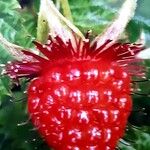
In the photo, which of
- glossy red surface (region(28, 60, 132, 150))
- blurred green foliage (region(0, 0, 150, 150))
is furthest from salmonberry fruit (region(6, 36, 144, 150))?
blurred green foliage (region(0, 0, 150, 150))

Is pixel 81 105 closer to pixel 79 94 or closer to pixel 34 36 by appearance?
pixel 79 94

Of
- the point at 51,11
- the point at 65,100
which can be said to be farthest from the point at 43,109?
the point at 51,11

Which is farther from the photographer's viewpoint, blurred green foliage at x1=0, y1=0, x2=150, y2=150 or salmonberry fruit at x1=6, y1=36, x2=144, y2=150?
blurred green foliage at x1=0, y1=0, x2=150, y2=150

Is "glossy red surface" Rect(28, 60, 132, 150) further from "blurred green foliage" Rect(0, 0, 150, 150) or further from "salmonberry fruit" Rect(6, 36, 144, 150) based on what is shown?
"blurred green foliage" Rect(0, 0, 150, 150)

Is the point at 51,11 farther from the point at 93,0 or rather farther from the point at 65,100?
the point at 93,0

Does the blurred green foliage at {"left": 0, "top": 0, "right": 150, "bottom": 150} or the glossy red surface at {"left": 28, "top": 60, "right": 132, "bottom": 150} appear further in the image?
the blurred green foliage at {"left": 0, "top": 0, "right": 150, "bottom": 150}

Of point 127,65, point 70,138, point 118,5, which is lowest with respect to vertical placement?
point 70,138
